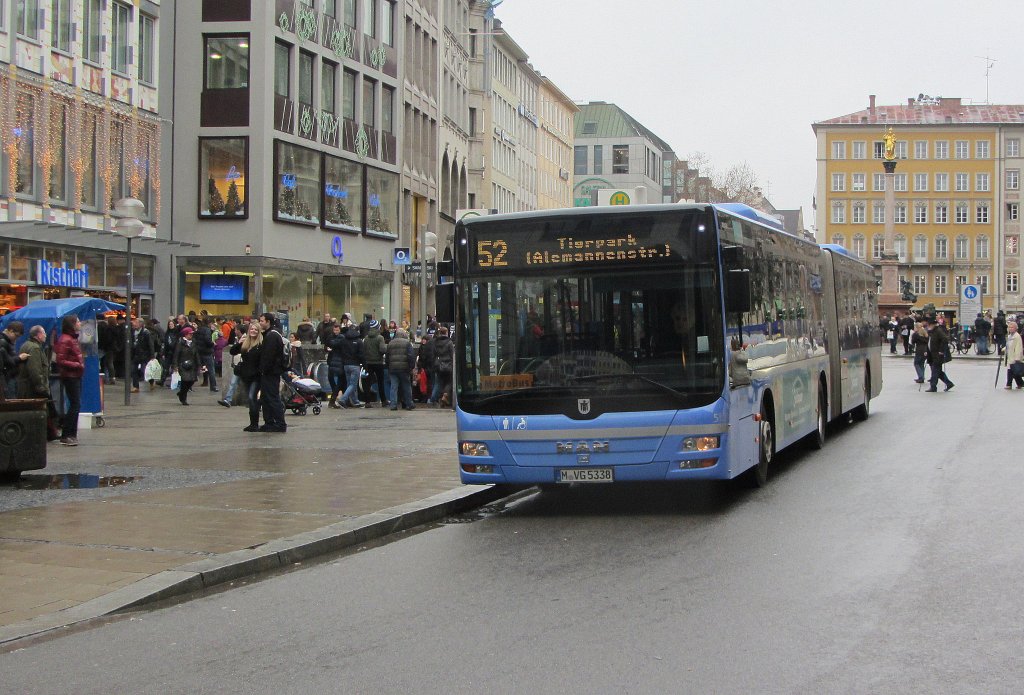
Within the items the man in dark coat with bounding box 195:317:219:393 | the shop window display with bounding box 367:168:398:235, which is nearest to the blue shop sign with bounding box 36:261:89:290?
the man in dark coat with bounding box 195:317:219:393

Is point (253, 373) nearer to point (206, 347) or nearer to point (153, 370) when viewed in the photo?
point (206, 347)

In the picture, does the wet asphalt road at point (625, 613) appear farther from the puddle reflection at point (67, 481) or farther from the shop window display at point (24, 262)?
the shop window display at point (24, 262)

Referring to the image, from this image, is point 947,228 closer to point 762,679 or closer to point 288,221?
point 288,221

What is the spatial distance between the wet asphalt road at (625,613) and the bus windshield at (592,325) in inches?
43.7

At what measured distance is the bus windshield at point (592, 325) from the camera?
11.8m

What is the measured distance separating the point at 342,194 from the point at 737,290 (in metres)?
37.2

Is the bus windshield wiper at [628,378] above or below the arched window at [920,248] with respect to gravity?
below

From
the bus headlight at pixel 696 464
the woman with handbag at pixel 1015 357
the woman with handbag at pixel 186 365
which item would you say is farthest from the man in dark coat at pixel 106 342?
the bus headlight at pixel 696 464

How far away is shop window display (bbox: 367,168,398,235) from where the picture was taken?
164ft

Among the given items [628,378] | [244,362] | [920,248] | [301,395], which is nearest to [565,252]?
[628,378]

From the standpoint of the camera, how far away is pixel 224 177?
1660 inches

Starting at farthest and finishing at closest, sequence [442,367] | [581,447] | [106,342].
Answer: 1. [106,342]
2. [442,367]
3. [581,447]

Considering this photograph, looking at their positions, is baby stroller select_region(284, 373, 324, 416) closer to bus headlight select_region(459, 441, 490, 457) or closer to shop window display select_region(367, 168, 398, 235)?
bus headlight select_region(459, 441, 490, 457)

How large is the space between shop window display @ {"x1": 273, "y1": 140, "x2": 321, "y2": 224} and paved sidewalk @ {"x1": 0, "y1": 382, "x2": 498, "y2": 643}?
22.7m
